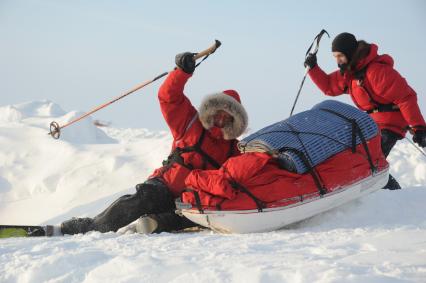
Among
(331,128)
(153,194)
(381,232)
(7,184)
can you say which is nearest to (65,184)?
(7,184)

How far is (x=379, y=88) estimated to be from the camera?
482 centimetres

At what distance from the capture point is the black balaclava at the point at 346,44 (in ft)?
16.3

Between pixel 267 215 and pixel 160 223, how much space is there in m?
0.90

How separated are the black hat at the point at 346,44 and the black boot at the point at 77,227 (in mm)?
2851

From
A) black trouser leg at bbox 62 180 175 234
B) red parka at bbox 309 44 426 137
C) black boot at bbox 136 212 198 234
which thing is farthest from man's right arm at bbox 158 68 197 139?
red parka at bbox 309 44 426 137

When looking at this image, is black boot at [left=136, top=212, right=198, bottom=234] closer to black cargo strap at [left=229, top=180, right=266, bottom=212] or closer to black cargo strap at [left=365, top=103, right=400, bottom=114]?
black cargo strap at [left=229, top=180, right=266, bottom=212]

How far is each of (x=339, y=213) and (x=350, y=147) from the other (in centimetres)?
52

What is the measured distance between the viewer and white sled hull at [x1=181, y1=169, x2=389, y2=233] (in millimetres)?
3713

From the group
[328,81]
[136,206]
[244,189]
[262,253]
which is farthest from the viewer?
[328,81]

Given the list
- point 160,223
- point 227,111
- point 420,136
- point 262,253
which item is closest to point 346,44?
point 420,136

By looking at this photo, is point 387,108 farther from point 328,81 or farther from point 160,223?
point 160,223

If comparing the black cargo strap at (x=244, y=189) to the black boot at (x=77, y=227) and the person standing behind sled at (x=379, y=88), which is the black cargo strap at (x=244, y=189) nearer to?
the black boot at (x=77, y=227)

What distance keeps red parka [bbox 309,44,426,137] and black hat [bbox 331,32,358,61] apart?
140 mm

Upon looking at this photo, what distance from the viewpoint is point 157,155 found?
30.2 ft
